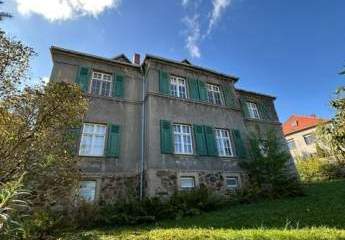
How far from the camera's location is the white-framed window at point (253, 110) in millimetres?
18323

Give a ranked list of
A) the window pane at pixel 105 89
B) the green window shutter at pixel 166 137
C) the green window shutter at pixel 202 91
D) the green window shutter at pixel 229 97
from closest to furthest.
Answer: the green window shutter at pixel 166 137 < the window pane at pixel 105 89 < the green window shutter at pixel 202 91 < the green window shutter at pixel 229 97

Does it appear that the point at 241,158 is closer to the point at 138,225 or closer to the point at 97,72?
the point at 138,225

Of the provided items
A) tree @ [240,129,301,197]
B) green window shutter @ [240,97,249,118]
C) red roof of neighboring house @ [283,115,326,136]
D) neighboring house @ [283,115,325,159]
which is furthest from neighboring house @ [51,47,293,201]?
red roof of neighboring house @ [283,115,326,136]

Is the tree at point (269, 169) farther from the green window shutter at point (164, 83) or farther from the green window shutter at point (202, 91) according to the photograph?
the green window shutter at point (164, 83)

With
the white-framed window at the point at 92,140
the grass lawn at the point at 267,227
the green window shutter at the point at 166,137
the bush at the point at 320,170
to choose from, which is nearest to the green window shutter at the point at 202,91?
the green window shutter at the point at 166,137

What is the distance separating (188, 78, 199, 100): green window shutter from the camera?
15006 mm

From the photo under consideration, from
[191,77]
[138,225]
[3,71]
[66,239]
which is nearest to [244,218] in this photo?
[138,225]

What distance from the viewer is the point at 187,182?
12.2 metres

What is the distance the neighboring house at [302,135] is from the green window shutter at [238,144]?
67.5 ft

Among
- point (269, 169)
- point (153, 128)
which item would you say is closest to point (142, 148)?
point (153, 128)

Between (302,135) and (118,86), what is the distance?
95.0ft

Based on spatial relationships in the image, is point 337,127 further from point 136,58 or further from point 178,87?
point 136,58

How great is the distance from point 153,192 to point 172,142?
278 centimetres

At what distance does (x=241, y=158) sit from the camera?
14227 millimetres
